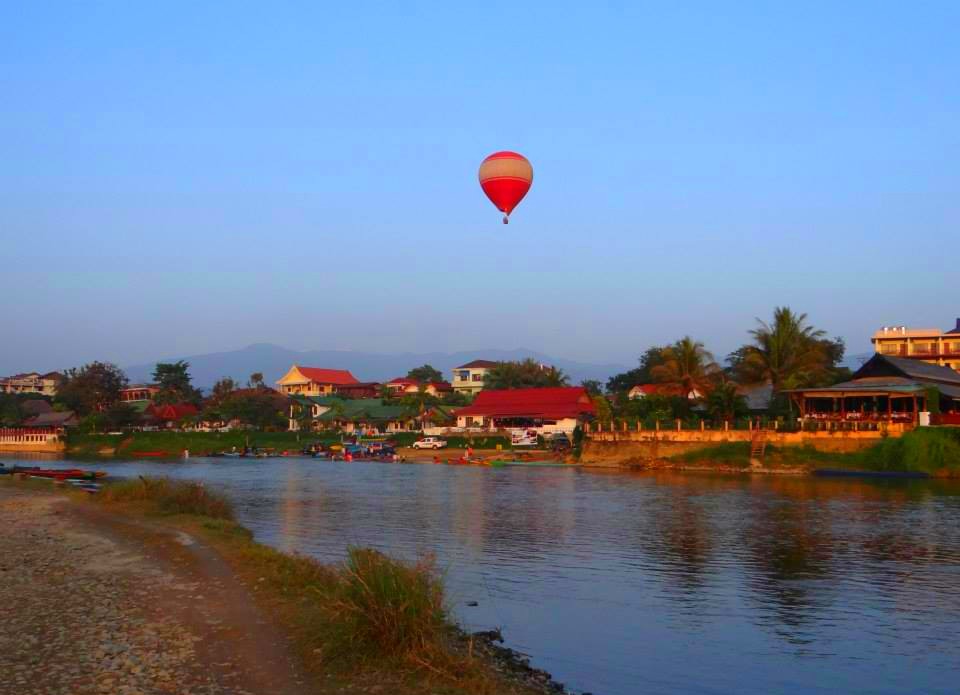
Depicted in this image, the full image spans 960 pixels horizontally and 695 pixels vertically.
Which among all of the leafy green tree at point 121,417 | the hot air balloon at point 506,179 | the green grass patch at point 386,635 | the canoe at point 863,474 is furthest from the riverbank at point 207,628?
the leafy green tree at point 121,417

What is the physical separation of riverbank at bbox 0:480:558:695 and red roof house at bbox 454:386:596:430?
57.0m

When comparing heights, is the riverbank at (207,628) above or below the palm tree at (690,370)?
below

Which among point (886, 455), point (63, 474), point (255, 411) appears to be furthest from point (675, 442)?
point (255, 411)

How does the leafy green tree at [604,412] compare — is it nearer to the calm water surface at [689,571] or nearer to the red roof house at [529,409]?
the red roof house at [529,409]

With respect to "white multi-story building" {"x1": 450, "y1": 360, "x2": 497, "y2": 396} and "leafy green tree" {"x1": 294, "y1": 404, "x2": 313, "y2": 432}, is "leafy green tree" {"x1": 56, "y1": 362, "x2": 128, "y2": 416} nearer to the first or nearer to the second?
"leafy green tree" {"x1": 294, "y1": 404, "x2": 313, "y2": 432}

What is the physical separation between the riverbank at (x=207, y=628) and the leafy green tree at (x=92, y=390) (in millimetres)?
87964

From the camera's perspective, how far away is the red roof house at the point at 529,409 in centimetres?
7412

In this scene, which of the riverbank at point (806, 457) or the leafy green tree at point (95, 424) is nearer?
the riverbank at point (806, 457)

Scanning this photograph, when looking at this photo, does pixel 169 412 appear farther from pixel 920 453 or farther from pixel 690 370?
pixel 920 453

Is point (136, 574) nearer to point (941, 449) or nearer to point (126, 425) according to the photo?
point (941, 449)

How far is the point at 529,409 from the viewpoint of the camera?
252 feet

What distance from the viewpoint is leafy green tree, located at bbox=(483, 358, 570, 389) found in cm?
9100

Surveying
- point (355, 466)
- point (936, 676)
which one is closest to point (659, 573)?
point (936, 676)

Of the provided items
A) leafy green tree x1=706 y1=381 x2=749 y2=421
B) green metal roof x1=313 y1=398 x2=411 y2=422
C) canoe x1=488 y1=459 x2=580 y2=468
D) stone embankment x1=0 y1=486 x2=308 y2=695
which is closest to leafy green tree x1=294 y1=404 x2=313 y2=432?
green metal roof x1=313 y1=398 x2=411 y2=422
